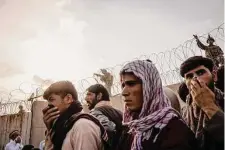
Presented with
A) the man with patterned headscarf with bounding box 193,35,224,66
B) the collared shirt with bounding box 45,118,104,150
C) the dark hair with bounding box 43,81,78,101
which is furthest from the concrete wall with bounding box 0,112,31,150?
the collared shirt with bounding box 45,118,104,150

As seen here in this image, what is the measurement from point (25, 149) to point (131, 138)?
10.5ft

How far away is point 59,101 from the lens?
246cm

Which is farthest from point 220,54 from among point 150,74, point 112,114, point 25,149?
point 25,149

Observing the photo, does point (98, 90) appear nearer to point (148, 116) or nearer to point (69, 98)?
point (69, 98)

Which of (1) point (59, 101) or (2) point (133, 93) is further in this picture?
(1) point (59, 101)

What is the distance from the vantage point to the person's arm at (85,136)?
2061 mm

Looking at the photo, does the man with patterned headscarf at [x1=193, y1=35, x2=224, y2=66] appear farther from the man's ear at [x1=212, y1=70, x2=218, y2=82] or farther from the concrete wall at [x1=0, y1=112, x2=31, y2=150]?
the concrete wall at [x1=0, y1=112, x2=31, y2=150]

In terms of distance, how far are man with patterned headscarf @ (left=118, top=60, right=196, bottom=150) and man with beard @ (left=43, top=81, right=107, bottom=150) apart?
0.71 ft

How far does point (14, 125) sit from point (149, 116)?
810cm

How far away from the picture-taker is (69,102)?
2.48 metres

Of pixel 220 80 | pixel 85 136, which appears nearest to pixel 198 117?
pixel 220 80

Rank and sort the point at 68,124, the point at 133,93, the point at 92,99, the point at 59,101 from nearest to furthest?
the point at 133,93, the point at 68,124, the point at 59,101, the point at 92,99

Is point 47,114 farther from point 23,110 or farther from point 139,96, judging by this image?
point 23,110

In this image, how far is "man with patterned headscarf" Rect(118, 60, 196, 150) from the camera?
1645 millimetres
